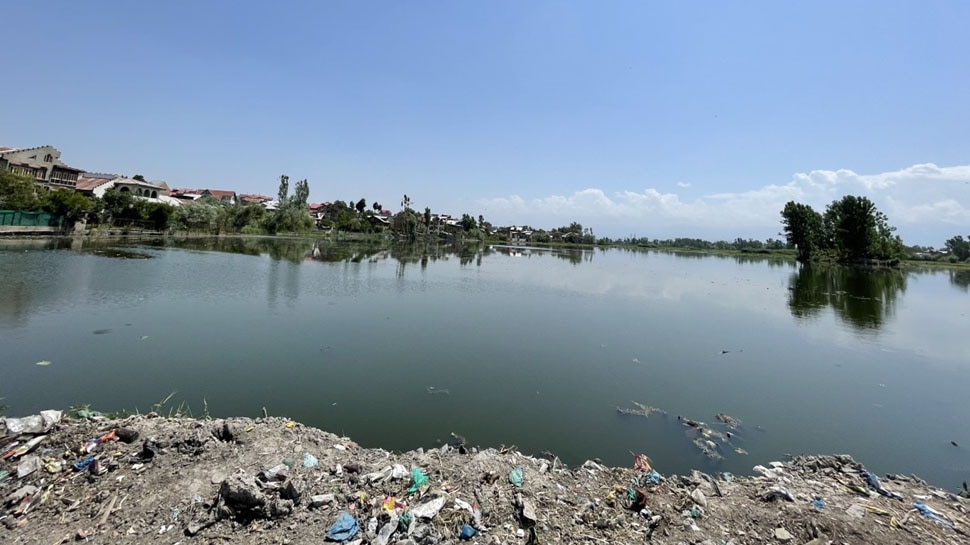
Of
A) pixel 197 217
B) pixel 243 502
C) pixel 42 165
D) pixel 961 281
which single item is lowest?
pixel 243 502

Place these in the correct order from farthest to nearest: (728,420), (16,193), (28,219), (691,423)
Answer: (28,219), (16,193), (728,420), (691,423)

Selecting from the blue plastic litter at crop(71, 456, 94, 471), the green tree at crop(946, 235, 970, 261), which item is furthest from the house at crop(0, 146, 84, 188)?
the green tree at crop(946, 235, 970, 261)

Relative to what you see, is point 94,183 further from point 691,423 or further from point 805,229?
point 805,229

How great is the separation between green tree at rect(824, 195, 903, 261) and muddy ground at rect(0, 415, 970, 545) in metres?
69.6

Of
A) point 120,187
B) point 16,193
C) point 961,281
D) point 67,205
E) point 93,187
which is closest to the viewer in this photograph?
point 16,193

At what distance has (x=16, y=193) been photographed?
102 ft

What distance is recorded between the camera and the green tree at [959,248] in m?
85.1

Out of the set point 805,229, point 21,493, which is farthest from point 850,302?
point 805,229

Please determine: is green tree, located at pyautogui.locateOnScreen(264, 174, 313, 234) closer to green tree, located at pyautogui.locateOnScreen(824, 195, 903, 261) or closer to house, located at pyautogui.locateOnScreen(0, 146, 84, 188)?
house, located at pyautogui.locateOnScreen(0, 146, 84, 188)

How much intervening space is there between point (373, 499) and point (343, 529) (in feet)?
1.41

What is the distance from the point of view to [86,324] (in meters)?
10.2

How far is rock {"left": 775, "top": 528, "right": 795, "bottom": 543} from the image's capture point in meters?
3.61

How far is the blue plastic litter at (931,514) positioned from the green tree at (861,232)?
69966 millimetres

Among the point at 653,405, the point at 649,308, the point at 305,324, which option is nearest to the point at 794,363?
the point at 653,405
